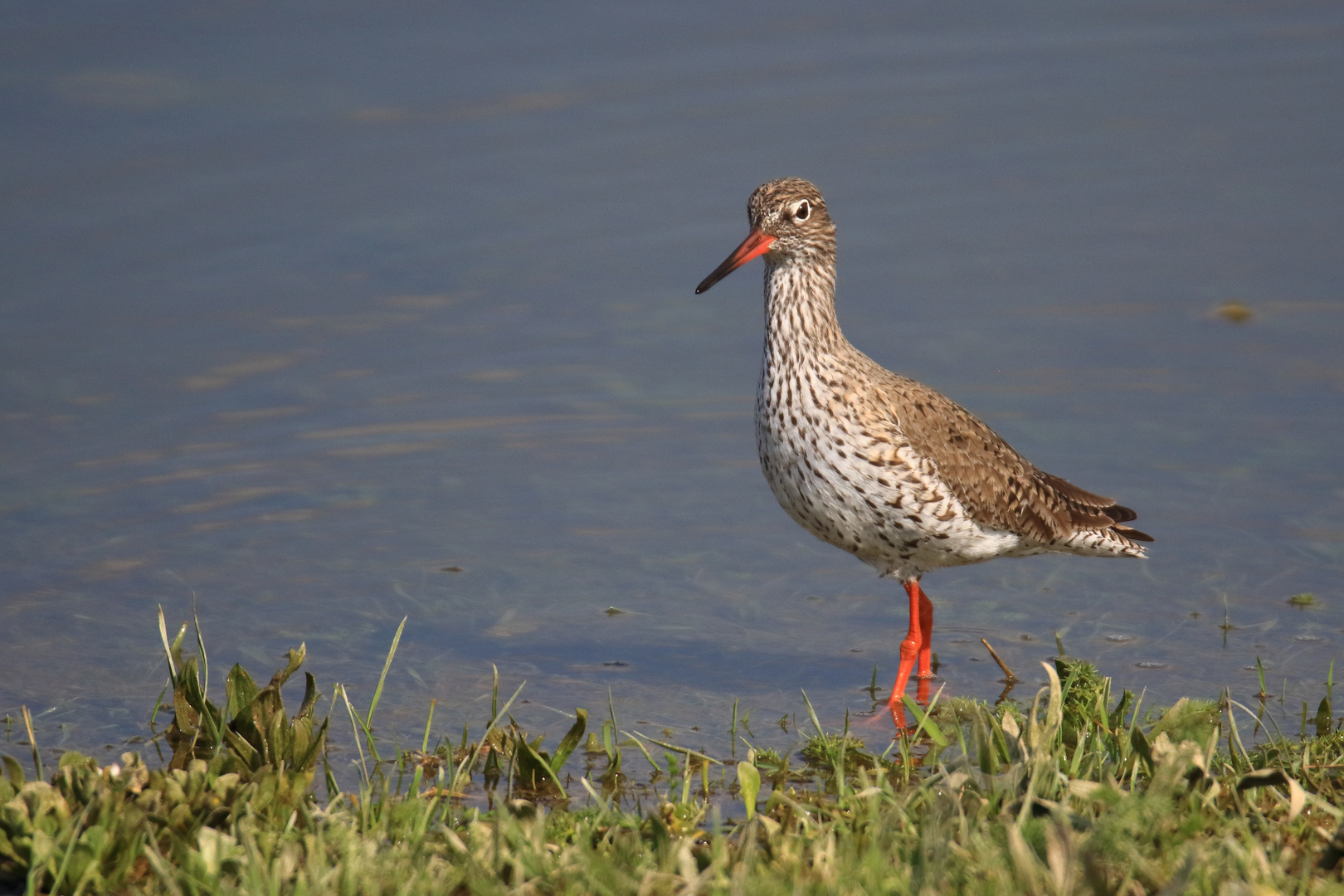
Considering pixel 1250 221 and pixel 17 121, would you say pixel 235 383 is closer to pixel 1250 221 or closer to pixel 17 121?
pixel 17 121

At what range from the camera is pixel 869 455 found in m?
6.15

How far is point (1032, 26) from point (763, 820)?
11.1 metres

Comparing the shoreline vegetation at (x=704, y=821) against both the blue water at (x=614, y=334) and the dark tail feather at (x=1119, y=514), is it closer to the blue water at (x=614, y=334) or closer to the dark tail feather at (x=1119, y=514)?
the blue water at (x=614, y=334)

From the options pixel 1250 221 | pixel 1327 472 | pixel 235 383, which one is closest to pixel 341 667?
pixel 235 383

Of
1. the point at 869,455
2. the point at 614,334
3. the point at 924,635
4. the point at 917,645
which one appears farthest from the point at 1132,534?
the point at 614,334

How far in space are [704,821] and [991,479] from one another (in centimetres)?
253

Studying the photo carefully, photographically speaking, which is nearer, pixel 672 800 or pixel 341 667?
pixel 672 800

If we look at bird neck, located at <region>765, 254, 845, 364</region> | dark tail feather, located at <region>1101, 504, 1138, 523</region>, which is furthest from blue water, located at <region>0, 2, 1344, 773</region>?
bird neck, located at <region>765, 254, 845, 364</region>

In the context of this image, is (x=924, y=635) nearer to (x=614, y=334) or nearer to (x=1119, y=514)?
(x=1119, y=514)

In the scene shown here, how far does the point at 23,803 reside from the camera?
402 cm

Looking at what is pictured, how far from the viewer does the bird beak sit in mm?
6457

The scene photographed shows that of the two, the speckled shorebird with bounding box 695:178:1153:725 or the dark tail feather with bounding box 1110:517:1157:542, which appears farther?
the dark tail feather with bounding box 1110:517:1157:542

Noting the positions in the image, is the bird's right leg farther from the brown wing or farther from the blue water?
the brown wing

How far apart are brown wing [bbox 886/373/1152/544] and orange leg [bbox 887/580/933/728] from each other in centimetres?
46
